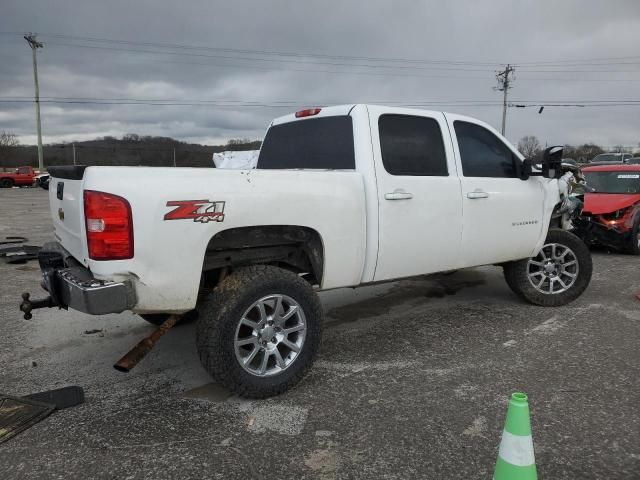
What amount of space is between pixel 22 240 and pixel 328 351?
27.7 ft

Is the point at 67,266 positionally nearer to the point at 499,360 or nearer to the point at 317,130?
the point at 317,130

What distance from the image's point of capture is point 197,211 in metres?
3.08

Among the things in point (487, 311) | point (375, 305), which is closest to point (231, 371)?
point (375, 305)

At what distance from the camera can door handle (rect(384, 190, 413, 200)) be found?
397 cm

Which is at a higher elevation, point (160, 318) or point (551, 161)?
point (551, 161)

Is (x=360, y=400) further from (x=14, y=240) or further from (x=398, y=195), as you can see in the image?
(x=14, y=240)

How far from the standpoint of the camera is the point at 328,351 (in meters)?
4.38

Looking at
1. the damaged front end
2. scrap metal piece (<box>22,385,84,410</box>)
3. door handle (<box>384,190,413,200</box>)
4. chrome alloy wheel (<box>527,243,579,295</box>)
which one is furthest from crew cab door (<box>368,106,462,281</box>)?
the damaged front end

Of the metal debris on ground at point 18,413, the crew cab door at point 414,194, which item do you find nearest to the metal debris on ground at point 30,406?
the metal debris on ground at point 18,413

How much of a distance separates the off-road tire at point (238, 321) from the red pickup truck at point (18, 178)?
37154 mm

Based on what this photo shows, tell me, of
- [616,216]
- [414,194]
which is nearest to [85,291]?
[414,194]

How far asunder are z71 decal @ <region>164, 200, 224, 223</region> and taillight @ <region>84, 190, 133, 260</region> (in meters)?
0.23

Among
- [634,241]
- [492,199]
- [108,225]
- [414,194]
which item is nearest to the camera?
[108,225]

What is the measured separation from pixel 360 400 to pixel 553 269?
126 inches
